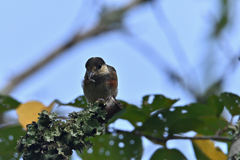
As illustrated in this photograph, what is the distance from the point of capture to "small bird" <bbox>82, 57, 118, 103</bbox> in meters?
2.96

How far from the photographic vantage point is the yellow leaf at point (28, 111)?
2.53m

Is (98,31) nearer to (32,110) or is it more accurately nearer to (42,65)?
(42,65)

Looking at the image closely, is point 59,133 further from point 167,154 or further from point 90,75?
point 90,75

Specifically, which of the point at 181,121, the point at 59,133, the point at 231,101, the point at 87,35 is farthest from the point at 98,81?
the point at 87,35

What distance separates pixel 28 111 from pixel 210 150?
142cm

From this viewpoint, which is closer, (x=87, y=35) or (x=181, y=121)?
(x=181, y=121)

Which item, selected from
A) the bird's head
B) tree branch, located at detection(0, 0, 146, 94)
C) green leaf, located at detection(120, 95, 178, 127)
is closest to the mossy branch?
green leaf, located at detection(120, 95, 178, 127)

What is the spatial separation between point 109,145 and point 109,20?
587 centimetres

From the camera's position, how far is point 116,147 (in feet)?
8.72

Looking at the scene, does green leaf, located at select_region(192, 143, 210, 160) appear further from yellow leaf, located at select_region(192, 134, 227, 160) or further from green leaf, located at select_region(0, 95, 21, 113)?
green leaf, located at select_region(0, 95, 21, 113)

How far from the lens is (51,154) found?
66.5 inches

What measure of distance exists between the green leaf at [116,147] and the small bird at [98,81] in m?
0.41

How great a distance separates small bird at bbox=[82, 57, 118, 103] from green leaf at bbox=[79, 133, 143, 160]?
41 cm

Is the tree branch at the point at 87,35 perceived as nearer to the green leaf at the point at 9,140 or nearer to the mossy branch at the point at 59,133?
the green leaf at the point at 9,140
